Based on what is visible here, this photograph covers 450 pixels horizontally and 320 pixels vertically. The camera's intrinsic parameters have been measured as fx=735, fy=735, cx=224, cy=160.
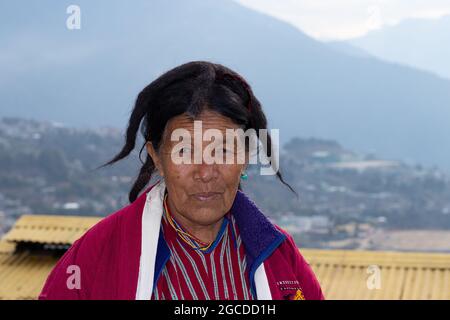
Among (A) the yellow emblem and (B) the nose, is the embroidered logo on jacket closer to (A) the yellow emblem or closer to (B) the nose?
(A) the yellow emblem

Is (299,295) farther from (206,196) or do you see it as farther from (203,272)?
(206,196)

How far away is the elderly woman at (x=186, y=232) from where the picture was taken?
6.57ft

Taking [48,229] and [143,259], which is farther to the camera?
[48,229]

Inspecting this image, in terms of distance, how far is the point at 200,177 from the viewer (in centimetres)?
204

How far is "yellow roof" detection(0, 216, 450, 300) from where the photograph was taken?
8.67 m

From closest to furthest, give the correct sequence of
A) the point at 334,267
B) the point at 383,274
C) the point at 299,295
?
the point at 299,295 → the point at 383,274 → the point at 334,267

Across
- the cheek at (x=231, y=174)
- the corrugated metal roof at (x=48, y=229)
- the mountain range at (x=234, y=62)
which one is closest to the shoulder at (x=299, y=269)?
the cheek at (x=231, y=174)

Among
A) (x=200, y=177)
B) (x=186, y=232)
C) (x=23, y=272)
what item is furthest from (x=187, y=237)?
(x=23, y=272)

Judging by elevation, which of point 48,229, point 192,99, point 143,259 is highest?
point 192,99

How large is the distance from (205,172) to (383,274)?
24.8 ft

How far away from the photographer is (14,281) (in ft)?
31.9

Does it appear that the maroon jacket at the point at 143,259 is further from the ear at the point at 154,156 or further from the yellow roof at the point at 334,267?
the yellow roof at the point at 334,267

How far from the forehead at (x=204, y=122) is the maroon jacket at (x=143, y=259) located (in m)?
0.23

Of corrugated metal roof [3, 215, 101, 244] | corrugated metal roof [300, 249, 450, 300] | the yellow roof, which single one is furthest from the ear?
corrugated metal roof [3, 215, 101, 244]
